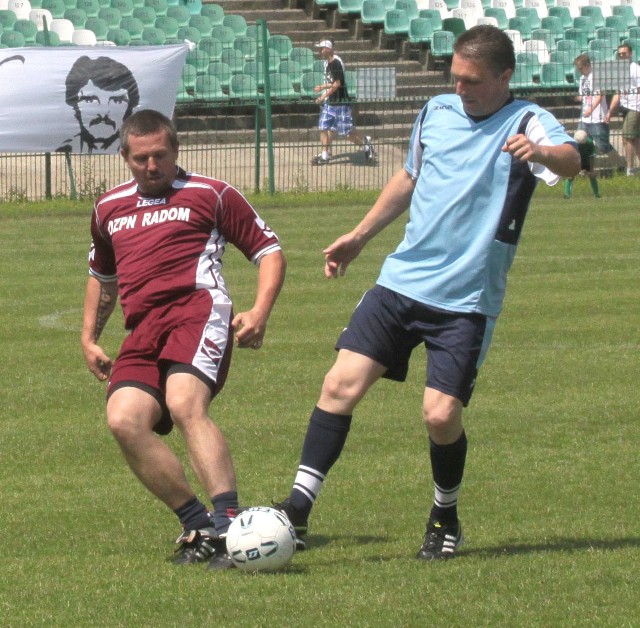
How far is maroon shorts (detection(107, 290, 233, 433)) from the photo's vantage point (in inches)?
218

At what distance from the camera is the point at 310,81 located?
81.7 ft

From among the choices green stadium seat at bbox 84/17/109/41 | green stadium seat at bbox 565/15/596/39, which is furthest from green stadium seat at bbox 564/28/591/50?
green stadium seat at bbox 84/17/109/41

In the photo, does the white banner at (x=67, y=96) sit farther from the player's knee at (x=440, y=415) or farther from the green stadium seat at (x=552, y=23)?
the player's knee at (x=440, y=415)

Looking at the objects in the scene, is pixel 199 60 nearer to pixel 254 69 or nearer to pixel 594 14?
pixel 254 69

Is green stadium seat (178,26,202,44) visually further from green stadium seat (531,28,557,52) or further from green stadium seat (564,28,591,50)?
green stadium seat (564,28,591,50)

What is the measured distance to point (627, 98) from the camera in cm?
2308

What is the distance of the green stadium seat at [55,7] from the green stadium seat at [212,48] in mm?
5024

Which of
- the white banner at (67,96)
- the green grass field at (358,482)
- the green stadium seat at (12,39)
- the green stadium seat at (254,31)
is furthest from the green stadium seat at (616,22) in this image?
the green grass field at (358,482)

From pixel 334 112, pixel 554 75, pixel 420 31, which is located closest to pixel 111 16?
pixel 420 31

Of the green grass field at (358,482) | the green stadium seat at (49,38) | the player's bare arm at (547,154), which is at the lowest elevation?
the green grass field at (358,482)

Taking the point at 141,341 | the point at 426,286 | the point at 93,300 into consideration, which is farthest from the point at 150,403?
the point at 426,286

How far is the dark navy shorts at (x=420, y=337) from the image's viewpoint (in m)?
5.45

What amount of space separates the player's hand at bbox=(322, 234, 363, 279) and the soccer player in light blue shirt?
0.64 ft

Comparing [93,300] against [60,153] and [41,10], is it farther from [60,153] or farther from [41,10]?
[41,10]
